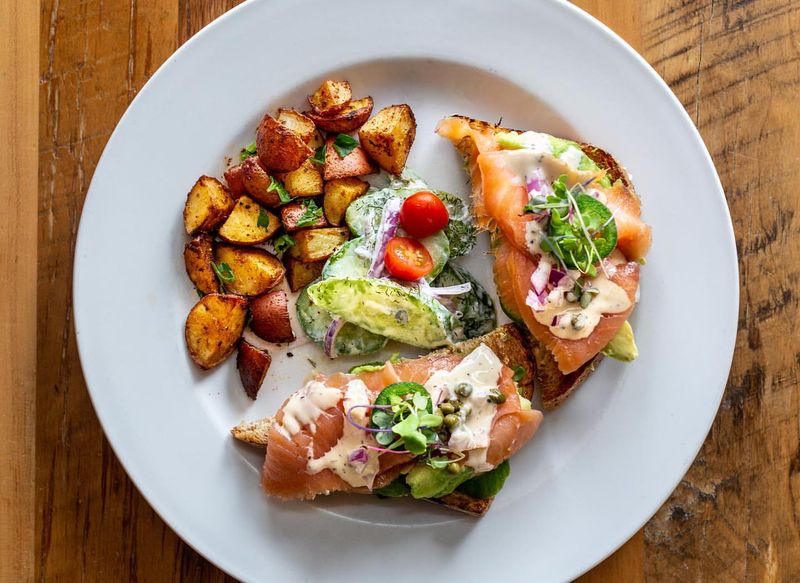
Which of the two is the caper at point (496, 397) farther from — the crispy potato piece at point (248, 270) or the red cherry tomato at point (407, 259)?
the crispy potato piece at point (248, 270)

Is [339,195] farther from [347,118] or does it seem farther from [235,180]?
[235,180]

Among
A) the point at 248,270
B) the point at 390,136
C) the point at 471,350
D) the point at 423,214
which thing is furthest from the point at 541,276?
the point at 248,270

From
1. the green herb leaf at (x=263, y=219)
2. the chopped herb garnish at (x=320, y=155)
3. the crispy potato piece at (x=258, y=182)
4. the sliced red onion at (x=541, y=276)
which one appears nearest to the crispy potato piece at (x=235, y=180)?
the crispy potato piece at (x=258, y=182)

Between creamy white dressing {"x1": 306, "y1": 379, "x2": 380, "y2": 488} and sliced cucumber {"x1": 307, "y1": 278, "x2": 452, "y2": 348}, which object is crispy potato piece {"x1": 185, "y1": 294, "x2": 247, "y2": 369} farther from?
creamy white dressing {"x1": 306, "y1": 379, "x2": 380, "y2": 488}

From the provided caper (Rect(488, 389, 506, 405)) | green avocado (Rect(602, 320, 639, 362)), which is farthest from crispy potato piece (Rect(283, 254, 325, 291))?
green avocado (Rect(602, 320, 639, 362))

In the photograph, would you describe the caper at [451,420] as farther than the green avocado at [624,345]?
No
